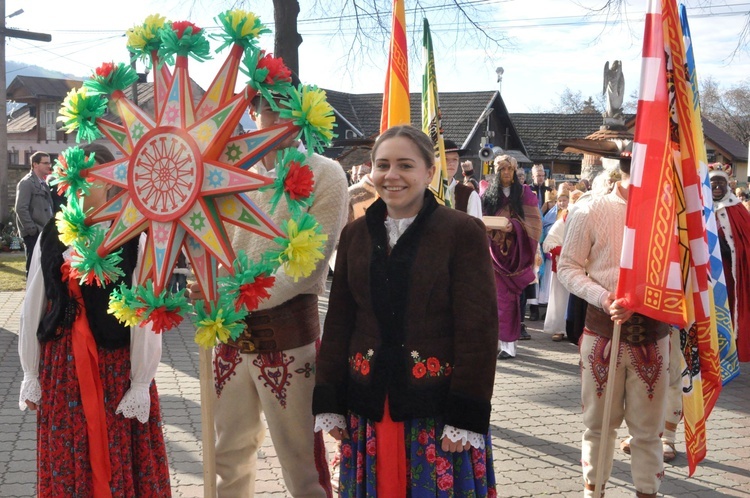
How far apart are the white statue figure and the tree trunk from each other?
16.1 feet

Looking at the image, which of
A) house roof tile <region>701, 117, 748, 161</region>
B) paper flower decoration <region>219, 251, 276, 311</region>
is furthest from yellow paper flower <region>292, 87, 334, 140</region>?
house roof tile <region>701, 117, 748, 161</region>

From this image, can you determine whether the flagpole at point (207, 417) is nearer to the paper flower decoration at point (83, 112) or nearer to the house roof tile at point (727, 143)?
the paper flower decoration at point (83, 112)

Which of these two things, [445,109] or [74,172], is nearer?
[74,172]

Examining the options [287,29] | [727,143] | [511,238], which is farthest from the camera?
[727,143]

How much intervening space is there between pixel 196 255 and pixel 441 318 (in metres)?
0.90

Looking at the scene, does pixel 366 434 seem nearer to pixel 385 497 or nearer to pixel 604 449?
pixel 385 497

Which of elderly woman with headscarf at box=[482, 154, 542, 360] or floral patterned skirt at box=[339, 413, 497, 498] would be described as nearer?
floral patterned skirt at box=[339, 413, 497, 498]

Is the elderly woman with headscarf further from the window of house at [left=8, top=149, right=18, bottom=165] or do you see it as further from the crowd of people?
the window of house at [left=8, top=149, right=18, bottom=165]

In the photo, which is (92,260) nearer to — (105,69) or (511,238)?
(105,69)

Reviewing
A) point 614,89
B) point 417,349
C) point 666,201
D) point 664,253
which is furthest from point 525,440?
point 614,89

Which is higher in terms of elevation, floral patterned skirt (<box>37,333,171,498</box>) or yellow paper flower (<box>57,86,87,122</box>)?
yellow paper flower (<box>57,86,87,122</box>)

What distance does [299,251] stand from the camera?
2.47 metres

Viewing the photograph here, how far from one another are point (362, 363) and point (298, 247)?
1.97ft

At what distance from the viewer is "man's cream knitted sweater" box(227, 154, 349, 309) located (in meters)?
3.08
